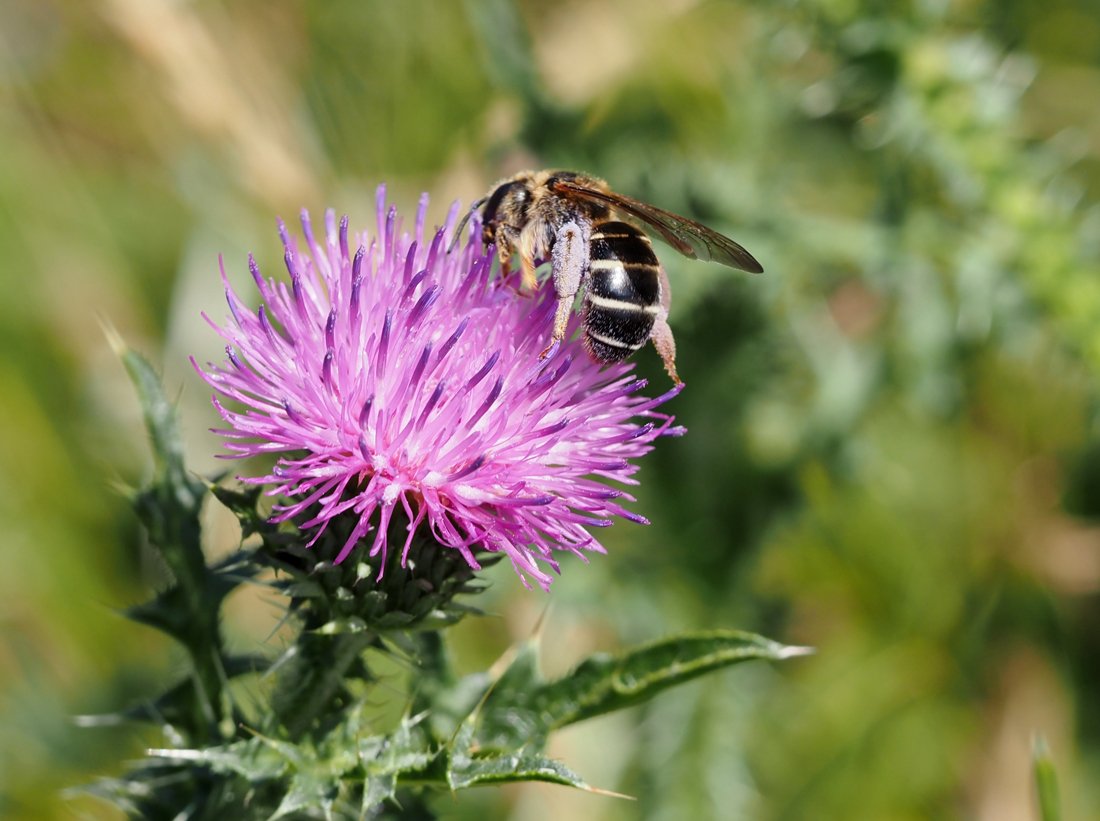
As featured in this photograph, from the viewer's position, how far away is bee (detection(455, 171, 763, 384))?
307cm

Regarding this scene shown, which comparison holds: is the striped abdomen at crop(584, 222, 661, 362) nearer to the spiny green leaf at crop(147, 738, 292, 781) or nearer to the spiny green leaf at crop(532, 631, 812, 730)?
the spiny green leaf at crop(532, 631, 812, 730)

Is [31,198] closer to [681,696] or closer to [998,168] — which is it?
[681,696]

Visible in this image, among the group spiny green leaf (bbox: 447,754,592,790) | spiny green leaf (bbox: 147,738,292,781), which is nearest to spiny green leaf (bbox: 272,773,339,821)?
spiny green leaf (bbox: 147,738,292,781)

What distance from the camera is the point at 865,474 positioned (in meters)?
5.60

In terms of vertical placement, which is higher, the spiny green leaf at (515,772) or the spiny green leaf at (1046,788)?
the spiny green leaf at (1046,788)

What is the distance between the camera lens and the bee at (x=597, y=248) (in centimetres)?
307

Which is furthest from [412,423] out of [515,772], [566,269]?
[515,772]

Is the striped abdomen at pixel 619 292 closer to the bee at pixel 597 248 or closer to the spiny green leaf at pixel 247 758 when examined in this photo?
the bee at pixel 597 248

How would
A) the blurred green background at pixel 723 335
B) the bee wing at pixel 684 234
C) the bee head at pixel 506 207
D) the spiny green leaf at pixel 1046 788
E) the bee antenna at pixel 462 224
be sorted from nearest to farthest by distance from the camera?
the bee wing at pixel 684 234, the spiny green leaf at pixel 1046 788, the bee antenna at pixel 462 224, the bee head at pixel 506 207, the blurred green background at pixel 723 335

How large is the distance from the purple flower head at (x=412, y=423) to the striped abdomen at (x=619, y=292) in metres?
→ 0.17

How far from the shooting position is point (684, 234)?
10.2 feet

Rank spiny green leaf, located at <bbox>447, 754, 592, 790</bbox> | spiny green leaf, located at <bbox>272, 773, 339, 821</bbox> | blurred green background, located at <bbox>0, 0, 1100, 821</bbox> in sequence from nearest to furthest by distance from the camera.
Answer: spiny green leaf, located at <bbox>447, 754, 592, 790</bbox>, spiny green leaf, located at <bbox>272, 773, 339, 821</bbox>, blurred green background, located at <bbox>0, 0, 1100, 821</bbox>

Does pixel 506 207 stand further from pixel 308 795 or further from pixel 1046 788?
pixel 1046 788

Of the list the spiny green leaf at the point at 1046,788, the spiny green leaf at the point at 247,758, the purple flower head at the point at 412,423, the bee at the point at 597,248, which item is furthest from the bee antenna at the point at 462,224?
the spiny green leaf at the point at 1046,788
